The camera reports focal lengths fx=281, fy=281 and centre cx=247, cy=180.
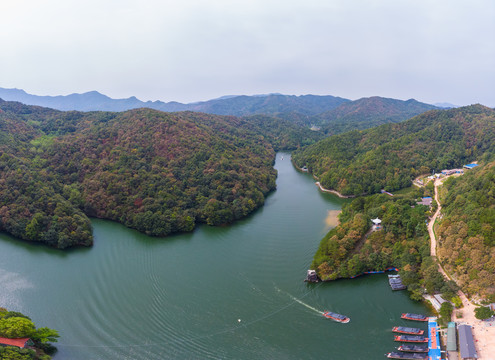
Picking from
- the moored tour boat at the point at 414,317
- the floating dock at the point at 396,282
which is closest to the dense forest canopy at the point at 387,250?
the floating dock at the point at 396,282

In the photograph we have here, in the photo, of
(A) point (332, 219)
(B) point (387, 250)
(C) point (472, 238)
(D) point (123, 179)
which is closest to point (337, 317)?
(B) point (387, 250)

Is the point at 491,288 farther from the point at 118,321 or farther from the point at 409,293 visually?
the point at 118,321

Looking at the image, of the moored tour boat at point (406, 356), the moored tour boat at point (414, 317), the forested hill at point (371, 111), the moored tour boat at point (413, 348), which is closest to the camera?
the moored tour boat at point (406, 356)

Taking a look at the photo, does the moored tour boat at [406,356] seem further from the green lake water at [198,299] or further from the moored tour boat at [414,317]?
the moored tour boat at [414,317]

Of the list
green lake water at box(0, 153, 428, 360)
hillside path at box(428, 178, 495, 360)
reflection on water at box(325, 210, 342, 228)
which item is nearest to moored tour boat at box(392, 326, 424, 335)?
green lake water at box(0, 153, 428, 360)

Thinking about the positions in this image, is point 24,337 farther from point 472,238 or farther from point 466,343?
point 472,238

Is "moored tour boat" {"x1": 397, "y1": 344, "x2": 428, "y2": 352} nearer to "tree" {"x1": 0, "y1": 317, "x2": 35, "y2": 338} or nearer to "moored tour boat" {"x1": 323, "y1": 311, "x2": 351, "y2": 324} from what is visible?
"moored tour boat" {"x1": 323, "y1": 311, "x2": 351, "y2": 324}

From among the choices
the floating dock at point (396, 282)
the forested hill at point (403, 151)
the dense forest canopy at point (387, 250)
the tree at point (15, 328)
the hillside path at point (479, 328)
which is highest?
the forested hill at point (403, 151)
